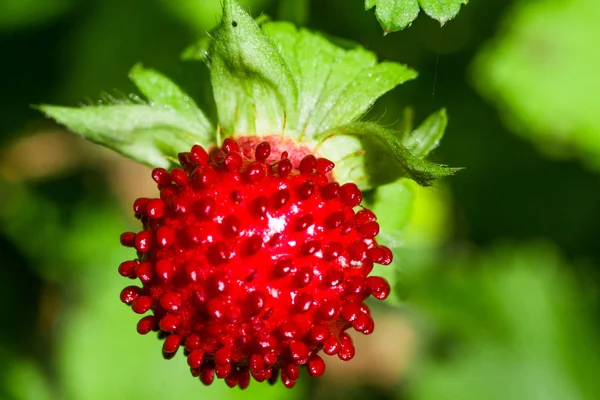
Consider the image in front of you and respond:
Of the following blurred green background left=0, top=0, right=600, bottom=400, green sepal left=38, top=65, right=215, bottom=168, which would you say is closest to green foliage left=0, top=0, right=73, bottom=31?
blurred green background left=0, top=0, right=600, bottom=400

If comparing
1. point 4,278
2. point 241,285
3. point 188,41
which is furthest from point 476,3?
point 4,278

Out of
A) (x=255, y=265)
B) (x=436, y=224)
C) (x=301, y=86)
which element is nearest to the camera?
(x=255, y=265)

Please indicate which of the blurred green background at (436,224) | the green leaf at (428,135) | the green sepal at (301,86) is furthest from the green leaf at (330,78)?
the blurred green background at (436,224)

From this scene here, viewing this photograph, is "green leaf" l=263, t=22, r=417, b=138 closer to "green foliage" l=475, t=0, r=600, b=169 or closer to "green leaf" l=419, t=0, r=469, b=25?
"green leaf" l=419, t=0, r=469, b=25

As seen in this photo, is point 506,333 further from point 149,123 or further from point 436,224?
point 149,123

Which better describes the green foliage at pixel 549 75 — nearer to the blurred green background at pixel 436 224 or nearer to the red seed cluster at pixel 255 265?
the blurred green background at pixel 436 224

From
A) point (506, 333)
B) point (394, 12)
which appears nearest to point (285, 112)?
point (394, 12)
